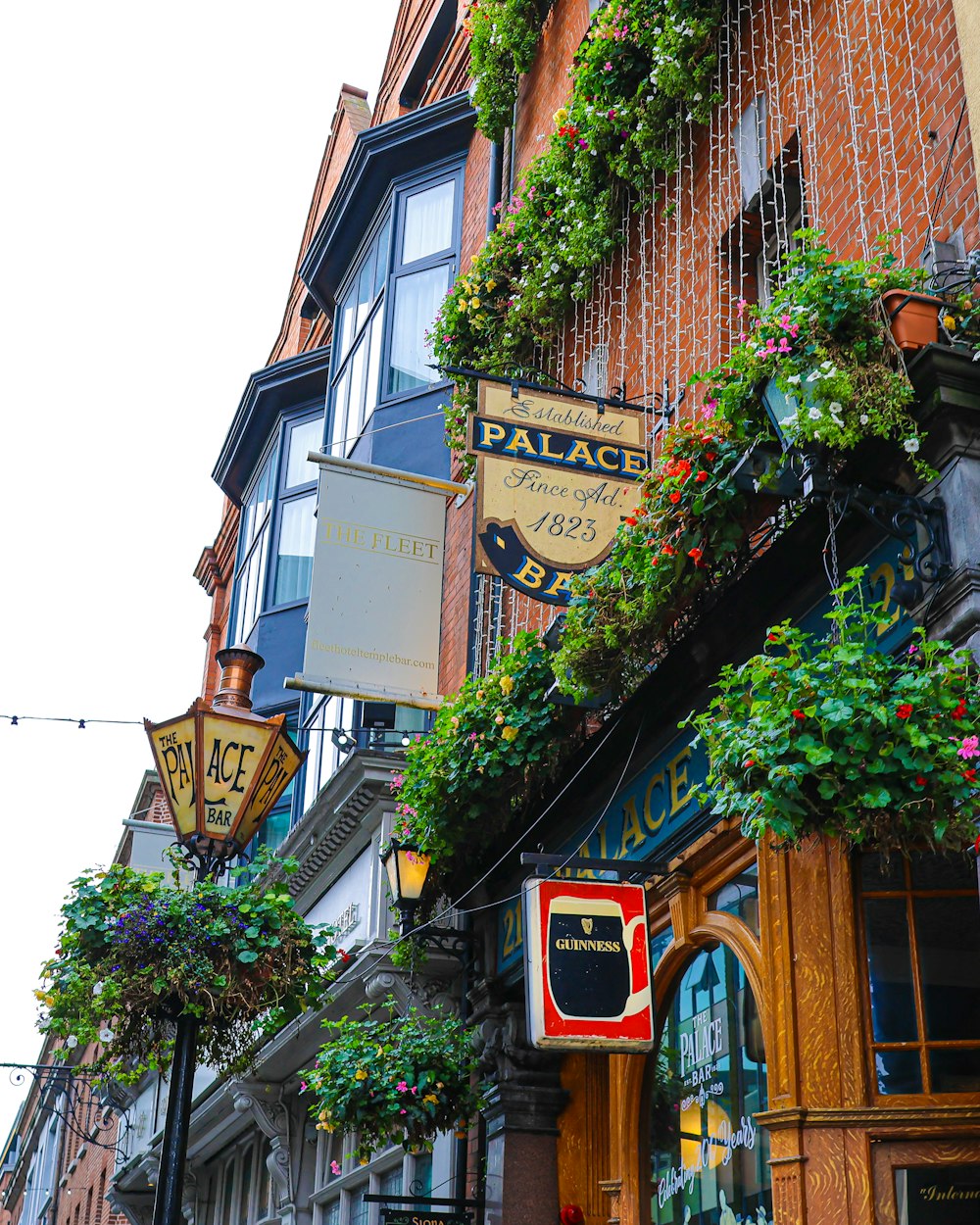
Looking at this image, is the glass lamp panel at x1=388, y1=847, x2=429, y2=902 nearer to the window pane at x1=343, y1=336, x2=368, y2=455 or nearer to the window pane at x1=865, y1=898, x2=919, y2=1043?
the window pane at x1=865, y1=898, x2=919, y2=1043

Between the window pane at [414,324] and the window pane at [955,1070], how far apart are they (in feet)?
34.7

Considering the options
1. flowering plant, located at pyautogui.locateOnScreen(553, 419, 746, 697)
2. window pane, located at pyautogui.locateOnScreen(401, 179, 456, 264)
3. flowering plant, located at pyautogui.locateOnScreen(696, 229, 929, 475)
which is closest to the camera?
flowering plant, located at pyautogui.locateOnScreen(696, 229, 929, 475)

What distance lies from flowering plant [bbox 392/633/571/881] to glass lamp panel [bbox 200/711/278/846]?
1246 mm

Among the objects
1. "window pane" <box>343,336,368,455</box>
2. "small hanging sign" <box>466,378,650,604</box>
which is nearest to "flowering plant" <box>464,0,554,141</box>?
"window pane" <box>343,336,368,455</box>

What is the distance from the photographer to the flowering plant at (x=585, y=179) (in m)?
9.70

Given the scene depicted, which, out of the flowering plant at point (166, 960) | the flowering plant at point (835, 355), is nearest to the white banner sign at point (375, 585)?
the flowering plant at point (166, 960)

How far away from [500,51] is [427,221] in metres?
2.56

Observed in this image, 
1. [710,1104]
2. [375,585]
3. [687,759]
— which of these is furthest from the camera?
[375,585]

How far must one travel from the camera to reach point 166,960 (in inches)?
349

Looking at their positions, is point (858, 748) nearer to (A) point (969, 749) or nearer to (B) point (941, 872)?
(A) point (969, 749)

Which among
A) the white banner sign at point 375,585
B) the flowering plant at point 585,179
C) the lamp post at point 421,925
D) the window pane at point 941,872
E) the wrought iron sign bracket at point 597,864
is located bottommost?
the window pane at point 941,872

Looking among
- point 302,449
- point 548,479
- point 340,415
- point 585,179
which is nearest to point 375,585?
point 585,179

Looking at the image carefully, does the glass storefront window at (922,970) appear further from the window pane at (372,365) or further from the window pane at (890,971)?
the window pane at (372,365)

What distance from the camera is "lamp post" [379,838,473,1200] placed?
10.3m
